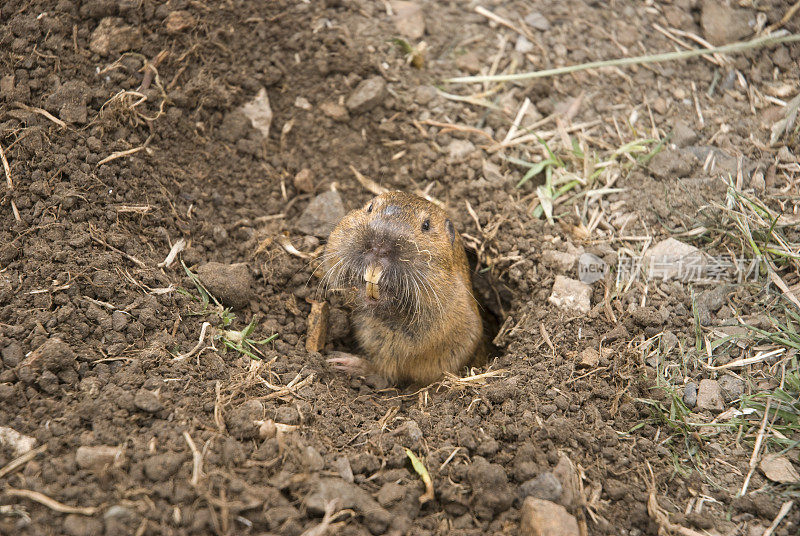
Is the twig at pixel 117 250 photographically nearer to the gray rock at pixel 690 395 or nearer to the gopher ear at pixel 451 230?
the gopher ear at pixel 451 230

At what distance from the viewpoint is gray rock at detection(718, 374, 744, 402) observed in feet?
13.0

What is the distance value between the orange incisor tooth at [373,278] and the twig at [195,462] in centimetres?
160

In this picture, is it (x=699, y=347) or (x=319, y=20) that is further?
(x=319, y=20)

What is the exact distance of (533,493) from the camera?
10.8 feet

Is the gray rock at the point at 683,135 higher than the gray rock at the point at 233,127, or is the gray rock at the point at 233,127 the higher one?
the gray rock at the point at 233,127

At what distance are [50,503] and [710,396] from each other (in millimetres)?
3821

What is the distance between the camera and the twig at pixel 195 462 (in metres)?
2.98

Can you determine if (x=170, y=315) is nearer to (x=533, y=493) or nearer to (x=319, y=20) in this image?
(x=533, y=493)

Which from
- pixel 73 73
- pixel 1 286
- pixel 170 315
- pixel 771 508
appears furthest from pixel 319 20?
pixel 771 508

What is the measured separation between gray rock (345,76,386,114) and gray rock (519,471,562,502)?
139 inches

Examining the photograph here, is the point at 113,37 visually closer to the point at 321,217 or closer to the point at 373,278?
the point at 321,217

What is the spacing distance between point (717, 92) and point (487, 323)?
9.84 feet

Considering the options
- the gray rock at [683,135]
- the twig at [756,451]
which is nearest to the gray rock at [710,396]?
the twig at [756,451]

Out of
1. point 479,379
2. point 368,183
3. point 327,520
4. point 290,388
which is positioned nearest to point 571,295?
point 479,379
